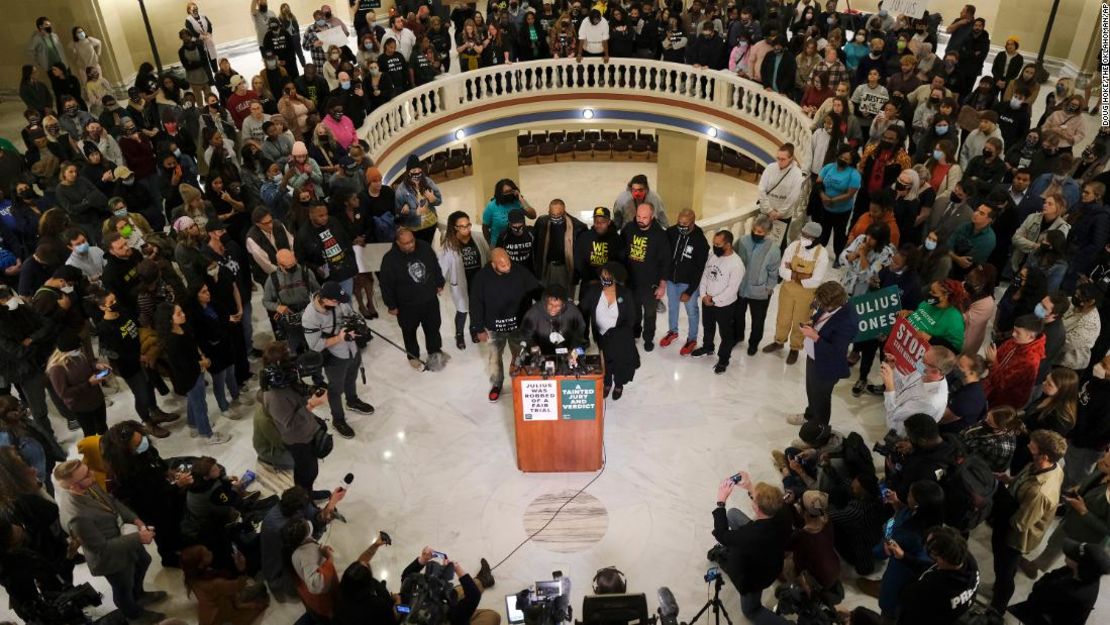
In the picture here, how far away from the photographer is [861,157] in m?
9.35

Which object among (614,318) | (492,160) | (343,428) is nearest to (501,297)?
(614,318)

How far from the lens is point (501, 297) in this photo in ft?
23.2

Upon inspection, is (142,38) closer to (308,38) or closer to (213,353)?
(308,38)

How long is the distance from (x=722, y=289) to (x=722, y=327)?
1.57ft

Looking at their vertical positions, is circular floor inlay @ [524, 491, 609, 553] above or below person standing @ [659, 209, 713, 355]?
below

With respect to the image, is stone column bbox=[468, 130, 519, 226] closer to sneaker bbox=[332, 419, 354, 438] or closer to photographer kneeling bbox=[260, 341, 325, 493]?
sneaker bbox=[332, 419, 354, 438]

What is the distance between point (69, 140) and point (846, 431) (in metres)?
9.15

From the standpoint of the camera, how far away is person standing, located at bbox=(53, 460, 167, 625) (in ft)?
16.4

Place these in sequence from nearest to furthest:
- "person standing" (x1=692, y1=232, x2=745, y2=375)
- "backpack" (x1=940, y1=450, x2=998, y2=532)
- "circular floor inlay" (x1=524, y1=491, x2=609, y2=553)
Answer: "backpack" (x1=940, y1=450, x2=998, y2=532) < "circular floor inlay" (x1=524, y1=491, x2=609, y2=553) < "person standing" (x1=692, y1=232, x2=745, y2=375)

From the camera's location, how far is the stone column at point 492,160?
53.8 feet

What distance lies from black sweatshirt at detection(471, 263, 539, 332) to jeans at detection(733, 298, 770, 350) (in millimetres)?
1919

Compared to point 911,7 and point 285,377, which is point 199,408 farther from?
point 911,7

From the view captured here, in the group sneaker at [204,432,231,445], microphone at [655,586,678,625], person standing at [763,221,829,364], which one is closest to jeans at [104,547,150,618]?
sneaker at [204,432,231,445]

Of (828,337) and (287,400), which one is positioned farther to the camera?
(828,337)
